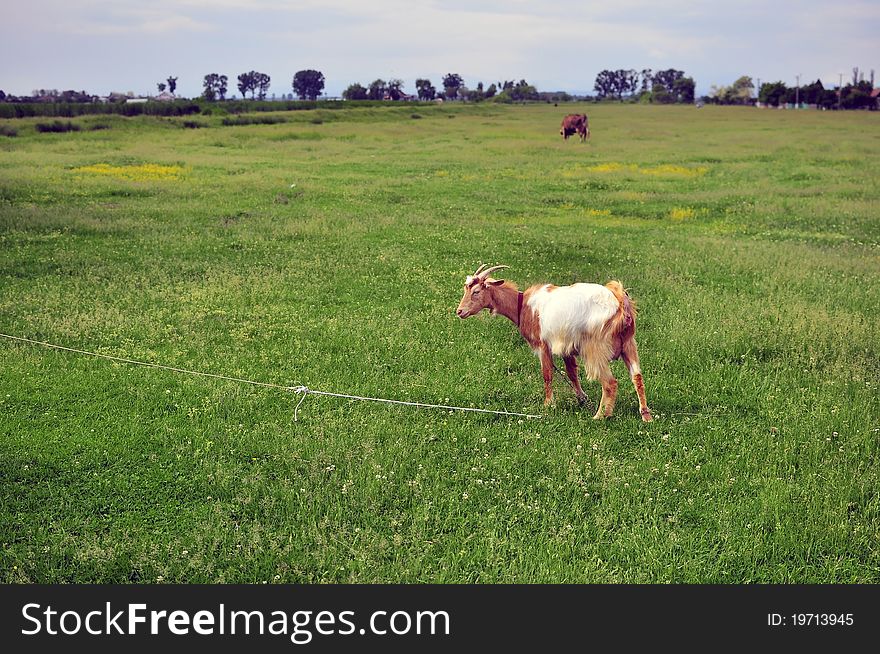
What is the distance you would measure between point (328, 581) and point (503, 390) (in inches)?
190

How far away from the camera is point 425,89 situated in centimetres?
18912

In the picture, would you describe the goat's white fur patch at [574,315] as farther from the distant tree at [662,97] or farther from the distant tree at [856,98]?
the distant tree at [662,97]

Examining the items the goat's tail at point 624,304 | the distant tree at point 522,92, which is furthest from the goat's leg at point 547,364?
the distant tree at point 522,92

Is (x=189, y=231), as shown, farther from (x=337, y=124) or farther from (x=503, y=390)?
(x=337, y=124)

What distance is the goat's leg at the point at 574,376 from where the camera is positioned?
10383 millimetres

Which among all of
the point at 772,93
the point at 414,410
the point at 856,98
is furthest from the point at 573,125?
the point at 772,93

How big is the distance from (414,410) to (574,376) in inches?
85.7

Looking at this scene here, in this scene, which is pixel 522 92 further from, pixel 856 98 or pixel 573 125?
pixel 573 125

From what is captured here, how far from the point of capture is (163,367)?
12.1 metres

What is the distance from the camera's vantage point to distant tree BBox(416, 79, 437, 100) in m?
189

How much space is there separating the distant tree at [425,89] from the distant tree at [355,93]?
18.1 m

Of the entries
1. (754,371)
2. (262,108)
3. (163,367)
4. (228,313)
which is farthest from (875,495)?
(262,108)

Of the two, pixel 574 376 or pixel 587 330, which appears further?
pixel 574 376

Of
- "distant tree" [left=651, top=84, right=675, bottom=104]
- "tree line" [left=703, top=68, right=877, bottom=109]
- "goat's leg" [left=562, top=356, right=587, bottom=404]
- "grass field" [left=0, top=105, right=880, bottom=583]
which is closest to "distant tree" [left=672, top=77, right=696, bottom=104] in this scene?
"distant tree" [left=651, top=84, right=675, bottom=104]
